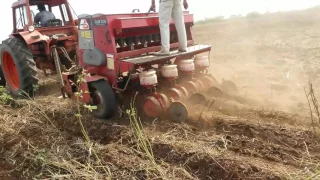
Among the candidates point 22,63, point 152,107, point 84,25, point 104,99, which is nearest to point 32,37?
point 22,63

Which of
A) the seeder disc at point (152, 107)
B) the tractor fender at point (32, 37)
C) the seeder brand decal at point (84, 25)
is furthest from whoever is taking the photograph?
the tractor fender at point (32, 37)

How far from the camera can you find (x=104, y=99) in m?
5.10

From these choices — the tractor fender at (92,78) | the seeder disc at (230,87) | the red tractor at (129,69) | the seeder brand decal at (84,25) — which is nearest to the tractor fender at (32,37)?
the red tractor at (129,69)

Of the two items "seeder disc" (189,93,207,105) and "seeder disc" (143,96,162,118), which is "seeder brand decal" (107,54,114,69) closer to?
"seeder disc" (143,96,162,118)

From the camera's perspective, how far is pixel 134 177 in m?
3.44

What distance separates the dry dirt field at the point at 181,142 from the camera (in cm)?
349

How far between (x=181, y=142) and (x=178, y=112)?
29.6 inches

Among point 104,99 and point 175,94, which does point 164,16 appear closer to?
point 175,94

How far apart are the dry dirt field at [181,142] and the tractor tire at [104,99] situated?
15cm

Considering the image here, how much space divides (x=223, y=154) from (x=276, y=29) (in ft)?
39.4

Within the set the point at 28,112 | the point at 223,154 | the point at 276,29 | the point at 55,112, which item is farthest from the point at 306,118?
the point at 276,29

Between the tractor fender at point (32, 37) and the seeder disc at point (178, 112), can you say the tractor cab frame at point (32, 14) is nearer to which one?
the tractor fender at point (32, 37)

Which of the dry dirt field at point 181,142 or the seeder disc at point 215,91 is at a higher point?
the seeder disc at point 215,91

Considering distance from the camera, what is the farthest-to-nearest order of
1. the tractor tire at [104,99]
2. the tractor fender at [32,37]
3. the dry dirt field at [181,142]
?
1. the tractor fender at [32,37]
2. the tractor tire at [104,99]
3. the dry dirt field at [181,142]
